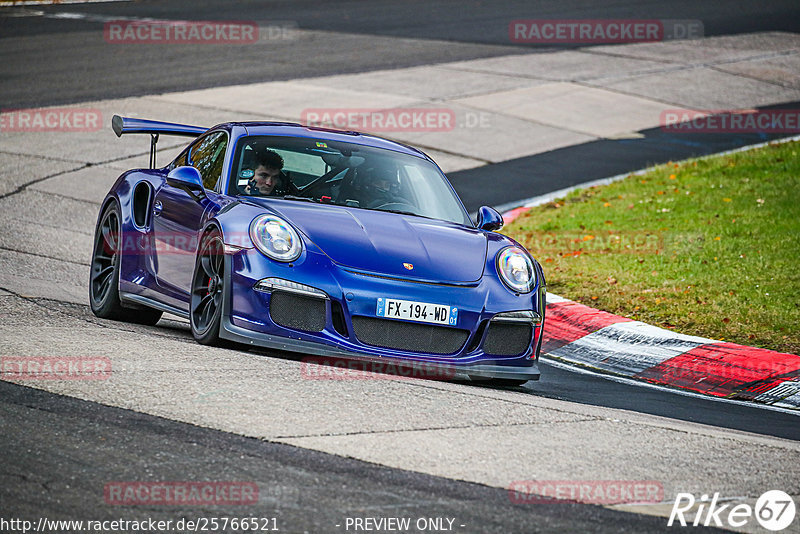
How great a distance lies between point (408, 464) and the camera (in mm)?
4598


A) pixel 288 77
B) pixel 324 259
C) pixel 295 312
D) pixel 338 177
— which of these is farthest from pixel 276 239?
pixel 288 77

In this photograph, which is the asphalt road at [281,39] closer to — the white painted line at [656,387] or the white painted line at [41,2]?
the white painted line at [41,2]

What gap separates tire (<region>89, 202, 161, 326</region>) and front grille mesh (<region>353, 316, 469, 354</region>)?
2347mm

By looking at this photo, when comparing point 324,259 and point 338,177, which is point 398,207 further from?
point 324,259

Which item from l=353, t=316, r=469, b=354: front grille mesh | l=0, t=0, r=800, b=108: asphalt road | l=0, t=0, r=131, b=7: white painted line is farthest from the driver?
l=0, t=0, r=131, b=7: white painted line

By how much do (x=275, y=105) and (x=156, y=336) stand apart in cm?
1169

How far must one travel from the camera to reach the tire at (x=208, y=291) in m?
6.53

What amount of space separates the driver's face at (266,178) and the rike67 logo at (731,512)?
3.60 m

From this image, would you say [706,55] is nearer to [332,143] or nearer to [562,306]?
[562,306]

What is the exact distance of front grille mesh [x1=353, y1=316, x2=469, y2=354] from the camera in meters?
6.31

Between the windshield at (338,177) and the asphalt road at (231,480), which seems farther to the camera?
the windshield at (338,177)

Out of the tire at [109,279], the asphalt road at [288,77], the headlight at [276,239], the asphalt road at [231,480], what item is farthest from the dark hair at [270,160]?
the asphalt road at [231,480]

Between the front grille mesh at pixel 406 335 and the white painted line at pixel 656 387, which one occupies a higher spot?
the front grille mesh at pixel 406 335

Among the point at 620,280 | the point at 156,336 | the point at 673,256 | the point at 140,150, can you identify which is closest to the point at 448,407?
the point at 156,336
